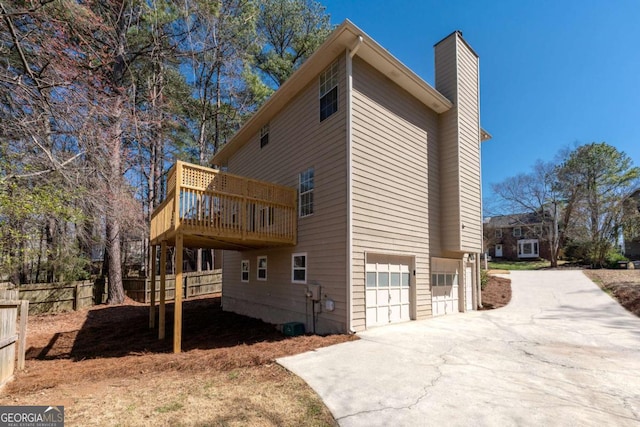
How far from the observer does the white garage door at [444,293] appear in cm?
987

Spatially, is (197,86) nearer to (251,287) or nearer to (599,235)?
(251,287)

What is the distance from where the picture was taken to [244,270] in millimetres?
12430

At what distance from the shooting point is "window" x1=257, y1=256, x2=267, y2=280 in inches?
430

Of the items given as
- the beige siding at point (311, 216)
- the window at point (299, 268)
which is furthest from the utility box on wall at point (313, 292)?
the window at point (299, 268)

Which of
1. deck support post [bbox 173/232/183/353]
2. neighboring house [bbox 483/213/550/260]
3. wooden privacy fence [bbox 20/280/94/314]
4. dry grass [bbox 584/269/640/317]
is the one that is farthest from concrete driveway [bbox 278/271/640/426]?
neighboring house [bbox 483/213/550/260]

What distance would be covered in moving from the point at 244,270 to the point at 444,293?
7132mm

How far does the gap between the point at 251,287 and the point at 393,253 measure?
18.7ft

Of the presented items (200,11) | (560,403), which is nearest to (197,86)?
(200,11)

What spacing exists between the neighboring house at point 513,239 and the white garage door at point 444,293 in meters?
23.8

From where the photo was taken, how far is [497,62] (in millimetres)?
13516

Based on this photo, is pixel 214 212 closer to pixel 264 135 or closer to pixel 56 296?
pixel 264 135

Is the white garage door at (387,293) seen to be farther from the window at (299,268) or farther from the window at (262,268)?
the window at (262,268)

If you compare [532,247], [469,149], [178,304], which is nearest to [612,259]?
[532,247]

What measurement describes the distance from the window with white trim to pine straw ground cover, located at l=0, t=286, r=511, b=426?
1696mm
